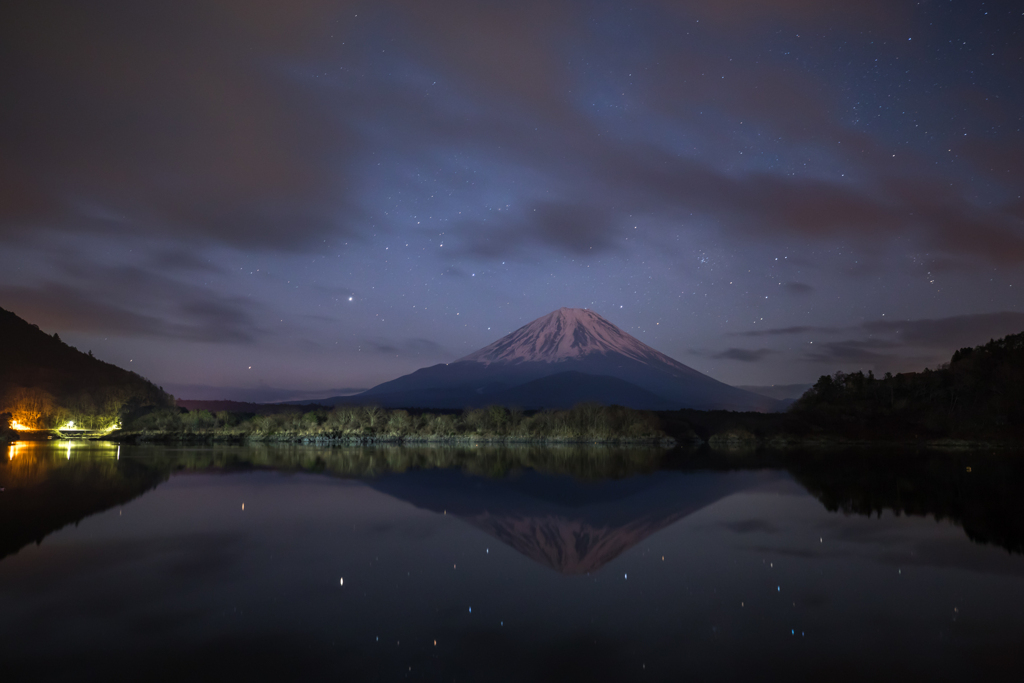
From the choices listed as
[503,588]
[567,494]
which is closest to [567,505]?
[567,494]

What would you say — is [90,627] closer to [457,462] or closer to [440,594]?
[440,594]

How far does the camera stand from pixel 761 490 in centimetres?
2442

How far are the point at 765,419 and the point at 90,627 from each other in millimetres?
108458

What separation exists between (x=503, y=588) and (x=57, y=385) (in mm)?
142861

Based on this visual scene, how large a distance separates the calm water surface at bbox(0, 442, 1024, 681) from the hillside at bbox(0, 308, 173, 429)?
86.4 m

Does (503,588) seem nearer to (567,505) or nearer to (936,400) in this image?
(567,505)

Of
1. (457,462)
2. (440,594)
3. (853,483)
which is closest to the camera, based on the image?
(440,594)

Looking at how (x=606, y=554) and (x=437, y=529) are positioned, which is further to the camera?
(x=437, y=529)

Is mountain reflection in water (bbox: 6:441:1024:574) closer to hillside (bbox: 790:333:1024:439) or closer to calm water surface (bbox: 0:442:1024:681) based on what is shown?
calm water surface (bbox: 0:442:1024:681)

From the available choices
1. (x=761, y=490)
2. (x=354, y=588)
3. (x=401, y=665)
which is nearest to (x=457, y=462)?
(x=761, y=490)

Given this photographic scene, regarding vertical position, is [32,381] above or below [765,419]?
above

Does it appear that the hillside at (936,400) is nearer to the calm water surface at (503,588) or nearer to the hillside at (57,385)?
the calm water surface at (503,588)

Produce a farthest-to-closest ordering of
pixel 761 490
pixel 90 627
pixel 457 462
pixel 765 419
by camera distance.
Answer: pixel 765 419 → pixel 457 462 → pixel 761 490 → pixel 90 627

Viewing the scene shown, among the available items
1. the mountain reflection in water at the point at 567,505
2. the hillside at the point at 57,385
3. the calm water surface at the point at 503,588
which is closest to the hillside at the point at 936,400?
the mountain reflection in water at the point at 567,505
